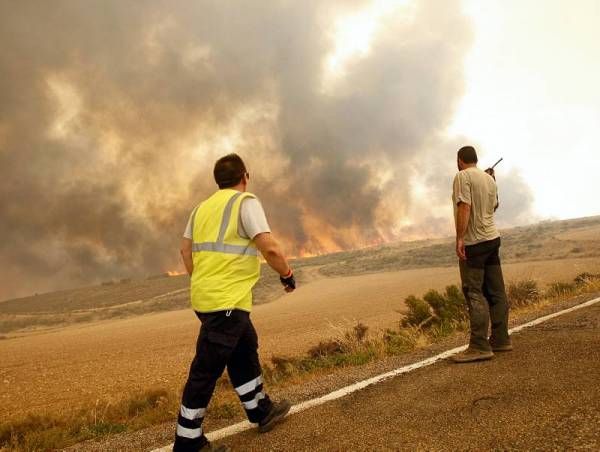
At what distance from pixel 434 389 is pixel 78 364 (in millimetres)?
14463

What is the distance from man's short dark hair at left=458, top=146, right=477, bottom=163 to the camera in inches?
229

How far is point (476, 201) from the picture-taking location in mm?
5668

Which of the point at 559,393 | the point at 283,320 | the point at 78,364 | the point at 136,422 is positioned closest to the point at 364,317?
the point at 283,320

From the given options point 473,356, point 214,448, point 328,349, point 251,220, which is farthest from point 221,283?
point 328,349

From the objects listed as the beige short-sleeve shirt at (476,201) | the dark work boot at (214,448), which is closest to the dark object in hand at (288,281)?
the dark work boot at (214,448)

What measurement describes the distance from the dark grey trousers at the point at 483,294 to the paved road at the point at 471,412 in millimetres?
416

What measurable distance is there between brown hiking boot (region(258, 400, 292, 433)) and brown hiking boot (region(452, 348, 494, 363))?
240 cm

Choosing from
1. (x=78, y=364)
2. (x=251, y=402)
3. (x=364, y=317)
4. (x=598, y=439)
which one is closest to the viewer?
(x=598, y=439)

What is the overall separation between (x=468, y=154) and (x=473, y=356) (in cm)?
246

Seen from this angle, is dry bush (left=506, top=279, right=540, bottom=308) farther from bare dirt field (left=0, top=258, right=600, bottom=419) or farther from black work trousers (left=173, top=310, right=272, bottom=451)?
black work trousers (left=173, top=310, right=272, bottom=451)

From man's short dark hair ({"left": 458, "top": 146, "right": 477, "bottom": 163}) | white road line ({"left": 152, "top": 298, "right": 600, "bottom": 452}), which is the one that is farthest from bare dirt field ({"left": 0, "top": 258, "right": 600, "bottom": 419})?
man's short dark hair ({"left": 458, "top": 146, "right": 477, "bottom": 163})

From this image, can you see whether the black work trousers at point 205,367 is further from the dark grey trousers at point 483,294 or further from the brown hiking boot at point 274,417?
the dark grey trousers at point 483,294

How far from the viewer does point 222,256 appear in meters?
3.40

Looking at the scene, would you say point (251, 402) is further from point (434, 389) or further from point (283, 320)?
point (283, 320)
